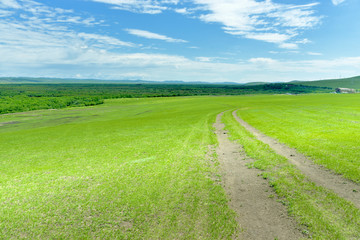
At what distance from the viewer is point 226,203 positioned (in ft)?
33.8

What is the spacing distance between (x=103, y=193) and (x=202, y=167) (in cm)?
728

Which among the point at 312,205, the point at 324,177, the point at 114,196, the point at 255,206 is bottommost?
the point at 114,196

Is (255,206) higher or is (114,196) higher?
(255,206)

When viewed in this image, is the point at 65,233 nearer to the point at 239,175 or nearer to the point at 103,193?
the point at 103,193

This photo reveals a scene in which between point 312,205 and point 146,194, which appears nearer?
point 312,205

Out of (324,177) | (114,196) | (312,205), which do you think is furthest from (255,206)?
(114,196)

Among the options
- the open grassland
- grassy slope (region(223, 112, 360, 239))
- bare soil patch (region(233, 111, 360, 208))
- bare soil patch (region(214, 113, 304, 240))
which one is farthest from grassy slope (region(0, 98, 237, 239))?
bare soil patch (region(233, 111, 360, 208))

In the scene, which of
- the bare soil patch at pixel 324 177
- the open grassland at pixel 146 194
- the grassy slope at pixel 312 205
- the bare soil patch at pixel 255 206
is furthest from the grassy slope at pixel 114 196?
the bare soil patch at pixel 324 177

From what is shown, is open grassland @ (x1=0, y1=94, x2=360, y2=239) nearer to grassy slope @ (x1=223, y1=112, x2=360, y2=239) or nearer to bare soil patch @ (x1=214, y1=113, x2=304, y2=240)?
grassy slope @ (x1=223, y1=112, x2=360, y2=239)

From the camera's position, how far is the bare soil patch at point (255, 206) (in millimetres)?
8086

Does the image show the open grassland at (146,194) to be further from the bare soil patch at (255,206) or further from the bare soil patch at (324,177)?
the bare soil patch at (324,177)

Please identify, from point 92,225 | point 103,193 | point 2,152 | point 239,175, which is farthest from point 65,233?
point 2,152

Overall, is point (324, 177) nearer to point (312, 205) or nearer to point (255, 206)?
point (312, 205)

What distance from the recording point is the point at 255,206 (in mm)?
9953
